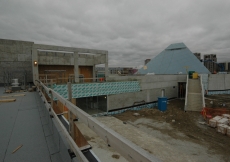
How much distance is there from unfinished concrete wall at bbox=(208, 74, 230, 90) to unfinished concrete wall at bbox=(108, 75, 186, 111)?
6501 millimetres

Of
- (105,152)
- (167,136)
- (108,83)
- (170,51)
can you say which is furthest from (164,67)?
(105,152)

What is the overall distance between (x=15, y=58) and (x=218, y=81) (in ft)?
121

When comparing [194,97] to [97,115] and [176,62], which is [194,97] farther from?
[176,62]

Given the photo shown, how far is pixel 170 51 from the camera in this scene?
42.7 m

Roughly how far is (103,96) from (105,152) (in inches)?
377

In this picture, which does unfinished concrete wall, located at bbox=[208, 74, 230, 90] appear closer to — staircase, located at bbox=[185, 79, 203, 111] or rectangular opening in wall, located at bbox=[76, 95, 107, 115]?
staircase, located at bbox=[185, 79, 203, 111]

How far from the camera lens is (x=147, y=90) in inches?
813

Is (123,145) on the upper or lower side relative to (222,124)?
upper

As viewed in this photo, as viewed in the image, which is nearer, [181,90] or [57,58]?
[57,58]

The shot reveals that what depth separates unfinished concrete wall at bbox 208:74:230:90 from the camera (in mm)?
26564

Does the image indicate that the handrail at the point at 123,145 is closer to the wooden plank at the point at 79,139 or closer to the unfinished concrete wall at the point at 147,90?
the wooden plank at the point at 79,139

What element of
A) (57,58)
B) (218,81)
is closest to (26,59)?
(57,58)

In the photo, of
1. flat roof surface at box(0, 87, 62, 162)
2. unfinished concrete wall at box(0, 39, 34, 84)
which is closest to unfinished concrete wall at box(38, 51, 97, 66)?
unfinished concrete wall at box(0, 39, 34, 84)

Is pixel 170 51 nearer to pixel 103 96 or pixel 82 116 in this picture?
pixel 103 96
